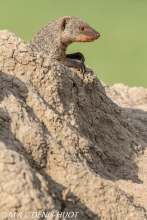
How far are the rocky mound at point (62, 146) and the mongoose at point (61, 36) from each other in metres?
0.80

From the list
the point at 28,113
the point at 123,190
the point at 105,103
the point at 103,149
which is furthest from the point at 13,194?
the point at 105,103

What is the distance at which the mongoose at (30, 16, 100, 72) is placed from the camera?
5195 mm

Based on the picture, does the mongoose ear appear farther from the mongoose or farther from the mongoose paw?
the mongoose paw

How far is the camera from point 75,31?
5434 millimetres

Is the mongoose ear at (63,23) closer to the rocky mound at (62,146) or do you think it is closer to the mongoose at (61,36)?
the mongoose at (61,36)

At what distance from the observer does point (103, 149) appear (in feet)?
14.2

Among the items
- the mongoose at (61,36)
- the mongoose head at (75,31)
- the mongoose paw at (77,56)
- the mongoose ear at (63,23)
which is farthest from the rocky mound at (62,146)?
the mongoose ear at (63,23)

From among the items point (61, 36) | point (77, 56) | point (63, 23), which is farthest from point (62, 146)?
point (63, 23)

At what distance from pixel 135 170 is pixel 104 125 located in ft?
1.52

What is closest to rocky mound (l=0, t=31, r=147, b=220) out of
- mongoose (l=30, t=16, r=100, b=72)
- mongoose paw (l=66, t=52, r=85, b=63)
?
mongoose paw (l=66, t=52, r=85, b=63)

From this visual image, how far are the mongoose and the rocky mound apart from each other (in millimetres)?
802

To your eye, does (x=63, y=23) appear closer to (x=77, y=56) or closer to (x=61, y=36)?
(x=61, y=36)

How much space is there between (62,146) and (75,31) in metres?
2.15

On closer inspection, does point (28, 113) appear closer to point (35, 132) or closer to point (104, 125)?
point (35, 132)
